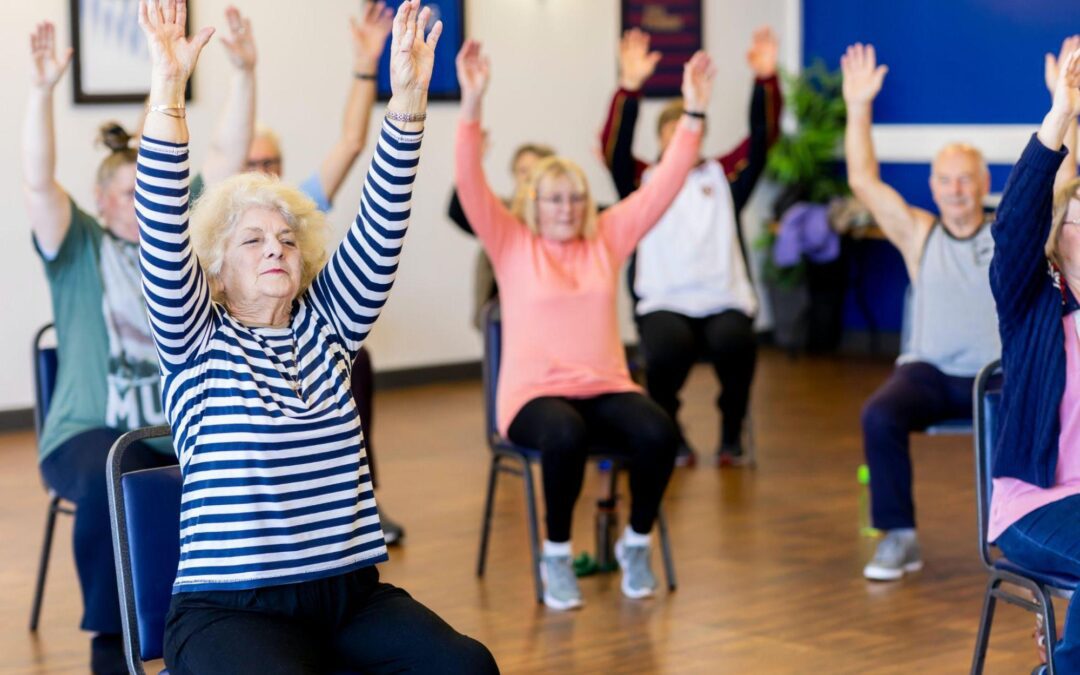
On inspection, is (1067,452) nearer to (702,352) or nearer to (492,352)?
(492,352)

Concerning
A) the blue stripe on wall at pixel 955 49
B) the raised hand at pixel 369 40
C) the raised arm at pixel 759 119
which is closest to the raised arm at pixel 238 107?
the raised hand at pixel 369 40

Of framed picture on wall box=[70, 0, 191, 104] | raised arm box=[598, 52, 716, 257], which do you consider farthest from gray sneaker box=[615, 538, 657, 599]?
framed picture on wall box=[70, 0, 191, 104]

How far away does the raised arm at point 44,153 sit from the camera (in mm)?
3521

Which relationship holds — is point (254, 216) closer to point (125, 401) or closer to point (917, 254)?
point (125, 401)

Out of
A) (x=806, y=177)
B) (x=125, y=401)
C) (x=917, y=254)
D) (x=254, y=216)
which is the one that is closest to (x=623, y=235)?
(x=917, y=254)

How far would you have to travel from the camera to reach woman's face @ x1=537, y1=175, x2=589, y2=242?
4.28 m

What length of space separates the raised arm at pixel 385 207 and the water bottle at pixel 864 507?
2.32 metres

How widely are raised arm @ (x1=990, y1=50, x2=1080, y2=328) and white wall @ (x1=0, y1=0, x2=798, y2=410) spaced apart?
4848 mm

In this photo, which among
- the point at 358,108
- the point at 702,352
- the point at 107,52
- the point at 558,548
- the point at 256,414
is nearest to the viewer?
the point at 256,414

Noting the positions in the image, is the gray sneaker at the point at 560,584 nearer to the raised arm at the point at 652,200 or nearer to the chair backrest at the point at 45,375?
the raised arm at the point at 652,200

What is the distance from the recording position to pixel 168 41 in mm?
2238

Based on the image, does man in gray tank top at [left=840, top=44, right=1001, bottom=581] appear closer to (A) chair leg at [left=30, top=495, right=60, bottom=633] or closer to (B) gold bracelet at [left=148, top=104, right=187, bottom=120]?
(A) chair leg at [left=30, top=495, right=60, bottom=633]

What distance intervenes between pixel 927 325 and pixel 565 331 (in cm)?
107

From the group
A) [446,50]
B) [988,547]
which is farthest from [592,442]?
[446,50]
